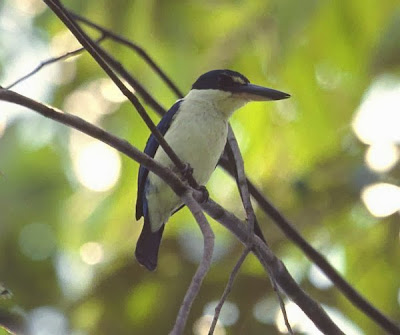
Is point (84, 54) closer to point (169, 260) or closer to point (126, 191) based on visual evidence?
point (126, 191)

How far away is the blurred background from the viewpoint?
3084mm

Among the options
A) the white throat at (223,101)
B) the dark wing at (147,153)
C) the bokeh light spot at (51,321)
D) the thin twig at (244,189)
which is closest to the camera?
the thin twig at (244,189)

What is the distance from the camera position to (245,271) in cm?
326

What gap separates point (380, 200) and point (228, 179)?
1.41 meters

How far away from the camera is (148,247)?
10.7ft

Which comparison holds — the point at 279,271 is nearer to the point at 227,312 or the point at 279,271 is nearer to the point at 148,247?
the point at 227,312

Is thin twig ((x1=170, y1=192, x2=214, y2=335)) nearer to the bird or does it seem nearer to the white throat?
the bird

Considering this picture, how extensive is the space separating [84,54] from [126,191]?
2.60 feet

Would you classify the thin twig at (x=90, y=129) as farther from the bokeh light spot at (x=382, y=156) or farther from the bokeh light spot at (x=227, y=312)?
the bokeh light spot at (x=382, y=156)

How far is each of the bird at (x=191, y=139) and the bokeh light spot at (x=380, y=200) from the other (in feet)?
1.54

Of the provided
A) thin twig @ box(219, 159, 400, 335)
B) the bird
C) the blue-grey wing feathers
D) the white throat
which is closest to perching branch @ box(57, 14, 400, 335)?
thin twig @ box(219, 159, 400, 335)

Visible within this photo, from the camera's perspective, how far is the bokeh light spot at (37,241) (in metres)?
3.94

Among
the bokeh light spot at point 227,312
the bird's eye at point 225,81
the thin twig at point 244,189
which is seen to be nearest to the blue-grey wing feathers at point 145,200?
the bird's eye at point 225,81

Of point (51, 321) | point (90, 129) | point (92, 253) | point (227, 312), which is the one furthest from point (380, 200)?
point (92, 253)
